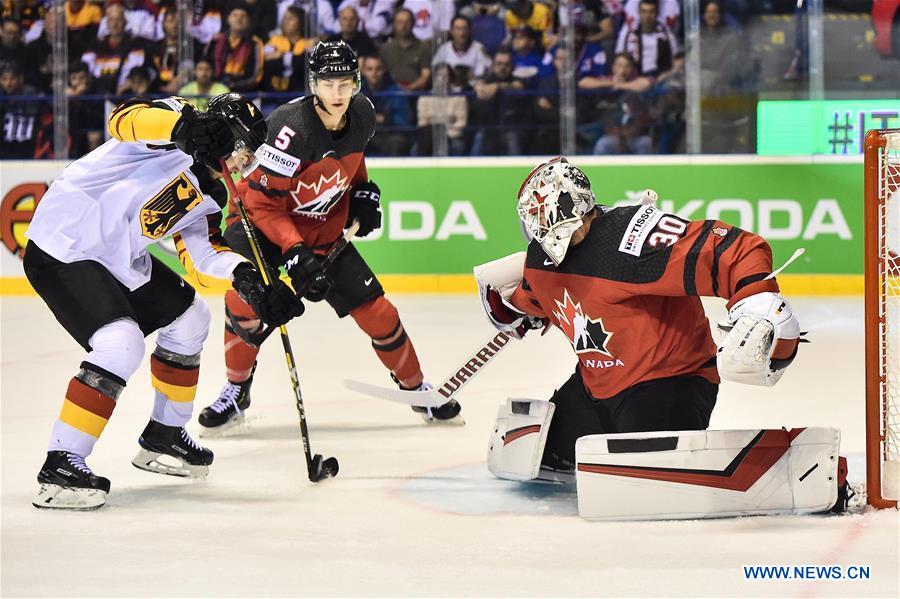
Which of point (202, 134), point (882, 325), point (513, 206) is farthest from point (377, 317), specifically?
point (513, 206)

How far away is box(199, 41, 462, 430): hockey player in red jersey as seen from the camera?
13.3 feet

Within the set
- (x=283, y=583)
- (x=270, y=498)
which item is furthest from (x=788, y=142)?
(x=283, y=583)

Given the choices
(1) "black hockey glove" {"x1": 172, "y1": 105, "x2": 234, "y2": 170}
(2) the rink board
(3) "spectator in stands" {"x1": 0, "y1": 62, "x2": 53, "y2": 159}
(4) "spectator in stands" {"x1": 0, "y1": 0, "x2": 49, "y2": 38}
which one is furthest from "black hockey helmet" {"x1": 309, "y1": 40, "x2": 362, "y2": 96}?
(4) "spectator in stands" {"x1": 0, "y1": 0, "x2": 49, "y2": 38}

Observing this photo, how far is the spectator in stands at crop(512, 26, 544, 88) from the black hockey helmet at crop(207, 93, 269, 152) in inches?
189

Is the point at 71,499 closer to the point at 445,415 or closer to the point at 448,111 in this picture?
the point at 445,415

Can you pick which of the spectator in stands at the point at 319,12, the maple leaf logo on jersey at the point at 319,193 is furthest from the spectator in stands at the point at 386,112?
the maple leaf logo on jersey at the point at 319,193

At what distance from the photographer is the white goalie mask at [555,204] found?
3.01 meters

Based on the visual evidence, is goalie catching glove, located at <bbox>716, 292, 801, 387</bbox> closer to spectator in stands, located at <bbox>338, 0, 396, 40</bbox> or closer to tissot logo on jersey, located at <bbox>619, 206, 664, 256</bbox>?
tissot logo on jersey, located at <bbox>619, 206, 664, 256</bbox>

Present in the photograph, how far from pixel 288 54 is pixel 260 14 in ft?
1.04

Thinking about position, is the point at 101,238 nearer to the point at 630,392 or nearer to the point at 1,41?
the point at 630,392

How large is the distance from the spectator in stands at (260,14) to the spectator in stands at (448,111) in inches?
40.7

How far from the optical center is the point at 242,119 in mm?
3174

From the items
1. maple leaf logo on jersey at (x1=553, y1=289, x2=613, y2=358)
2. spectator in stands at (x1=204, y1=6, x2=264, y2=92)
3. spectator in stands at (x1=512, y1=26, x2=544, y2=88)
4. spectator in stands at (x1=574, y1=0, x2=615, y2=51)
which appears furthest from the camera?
spectator in stands at (x1=204, y1=6, x2=264, y2=92)

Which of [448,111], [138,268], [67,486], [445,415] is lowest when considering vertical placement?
[445,415]
